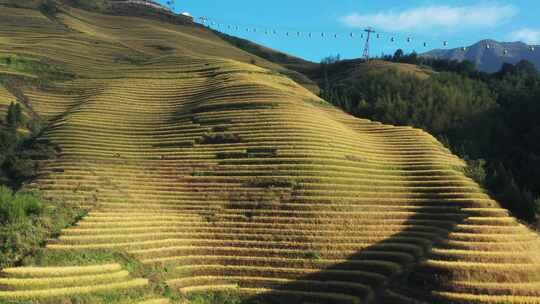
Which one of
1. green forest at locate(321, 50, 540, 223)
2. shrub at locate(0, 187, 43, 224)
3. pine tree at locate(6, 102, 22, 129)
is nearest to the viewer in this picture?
shrub at locate(0, 187, 43, 224)

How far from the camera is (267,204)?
112 ft

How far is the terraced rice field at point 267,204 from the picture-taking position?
971 inches

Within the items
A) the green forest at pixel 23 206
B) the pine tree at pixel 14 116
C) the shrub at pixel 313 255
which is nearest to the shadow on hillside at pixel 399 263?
the shrub at pixel 313 255

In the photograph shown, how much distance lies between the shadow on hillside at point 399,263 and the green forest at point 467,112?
48.9 feet

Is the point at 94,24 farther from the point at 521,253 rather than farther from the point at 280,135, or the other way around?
the point at 521,253

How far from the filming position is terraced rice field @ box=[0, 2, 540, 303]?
2467 centimetres

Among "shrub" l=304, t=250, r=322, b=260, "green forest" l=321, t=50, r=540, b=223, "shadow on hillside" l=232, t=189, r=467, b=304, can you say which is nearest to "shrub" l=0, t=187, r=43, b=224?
"shadow on hillside" l=232, t=189, r=467, b=304

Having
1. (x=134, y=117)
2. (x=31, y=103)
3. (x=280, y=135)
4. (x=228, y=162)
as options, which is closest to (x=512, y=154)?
(x=280, y=135)

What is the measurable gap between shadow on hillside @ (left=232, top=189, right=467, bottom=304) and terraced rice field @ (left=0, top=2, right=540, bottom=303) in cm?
8

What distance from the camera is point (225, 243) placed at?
30047 mm

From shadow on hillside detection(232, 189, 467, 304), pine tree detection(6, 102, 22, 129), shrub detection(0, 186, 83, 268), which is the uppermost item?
pine tree detection(6, 102, 22, 129)

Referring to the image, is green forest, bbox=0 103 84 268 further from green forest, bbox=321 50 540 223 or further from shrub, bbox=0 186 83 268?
green forest, bbox=321 50 540 223

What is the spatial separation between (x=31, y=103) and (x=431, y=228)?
146 feet

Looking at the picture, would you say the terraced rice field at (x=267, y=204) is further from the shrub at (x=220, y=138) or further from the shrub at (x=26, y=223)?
the shrub at (x=26, y=223)
